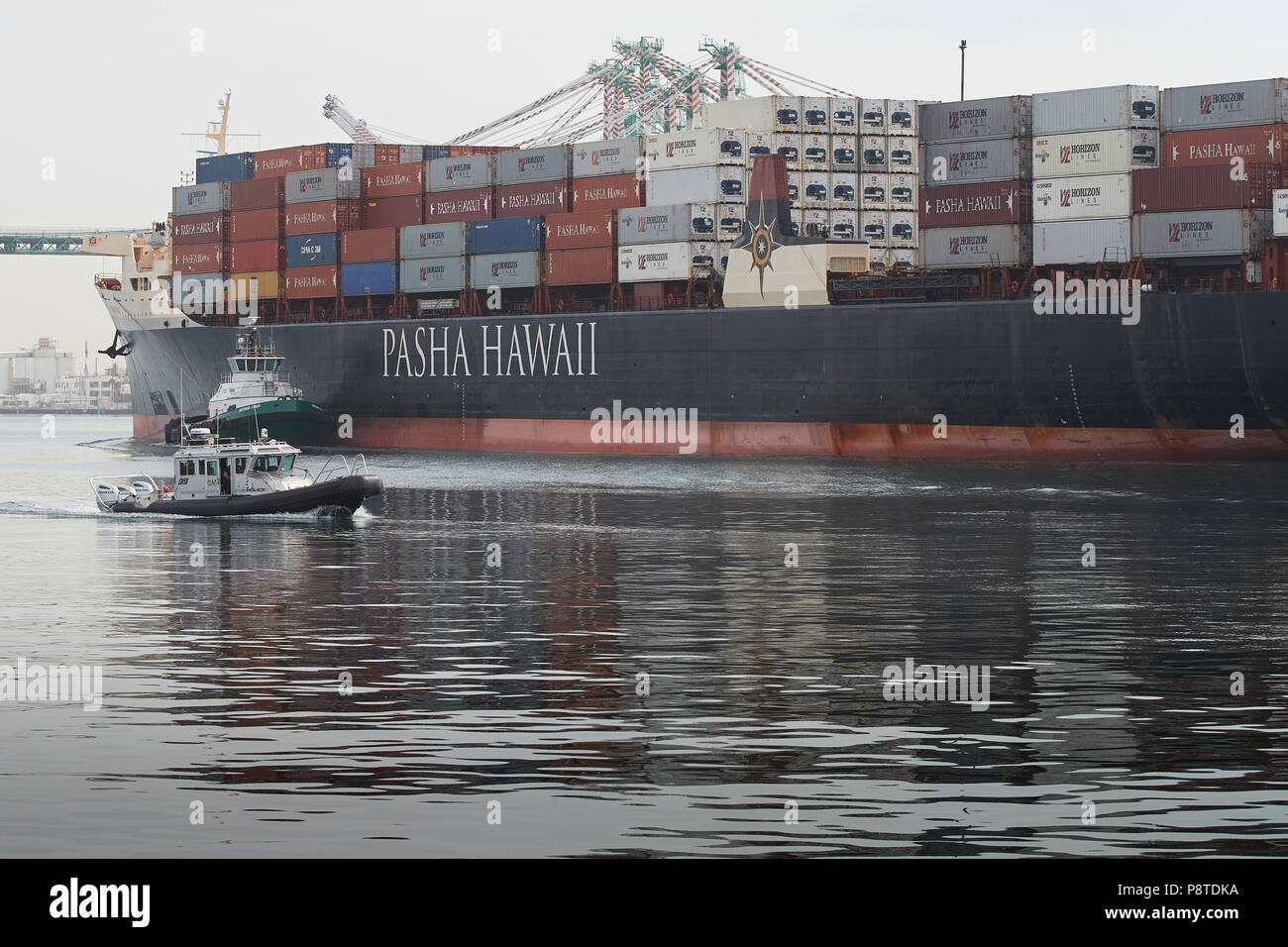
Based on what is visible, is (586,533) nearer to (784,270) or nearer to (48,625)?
(48,625)

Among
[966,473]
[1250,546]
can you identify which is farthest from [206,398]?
[1250,546]

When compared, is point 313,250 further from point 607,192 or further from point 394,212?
point 607,192

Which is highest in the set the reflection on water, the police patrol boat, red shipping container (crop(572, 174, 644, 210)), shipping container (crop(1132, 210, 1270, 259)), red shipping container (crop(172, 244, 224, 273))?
red shipping container (crop(572, 174, 644, 210))

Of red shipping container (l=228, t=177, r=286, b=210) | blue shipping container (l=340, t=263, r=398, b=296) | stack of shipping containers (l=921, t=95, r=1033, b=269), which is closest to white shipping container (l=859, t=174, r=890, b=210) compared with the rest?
stack of shipping containers (l=921, t=95, r=1033, b=269)

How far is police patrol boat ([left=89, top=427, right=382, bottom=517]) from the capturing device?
4200 centimetres

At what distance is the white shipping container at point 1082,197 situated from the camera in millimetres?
55281

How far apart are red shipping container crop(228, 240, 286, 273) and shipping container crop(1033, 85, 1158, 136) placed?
40141mm

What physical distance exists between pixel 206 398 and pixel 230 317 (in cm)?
474

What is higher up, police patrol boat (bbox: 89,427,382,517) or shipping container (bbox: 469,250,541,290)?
shipping container (bbox: 469,250,541,290)

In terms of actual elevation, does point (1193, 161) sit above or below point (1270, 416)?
above

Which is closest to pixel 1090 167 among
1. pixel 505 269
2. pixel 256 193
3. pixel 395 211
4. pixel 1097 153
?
pixel 1097 153

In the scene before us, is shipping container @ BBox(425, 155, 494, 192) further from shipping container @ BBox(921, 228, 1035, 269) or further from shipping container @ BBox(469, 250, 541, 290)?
shipping container @ BBox(921, 228, 1035, 269)

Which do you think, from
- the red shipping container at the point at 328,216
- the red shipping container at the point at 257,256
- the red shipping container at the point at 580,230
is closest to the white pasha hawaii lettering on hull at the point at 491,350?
the red shipping container at the point at 580,230
